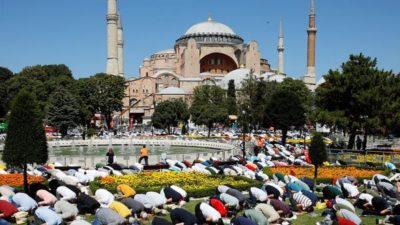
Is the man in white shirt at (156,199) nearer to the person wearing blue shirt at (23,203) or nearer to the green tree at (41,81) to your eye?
the person wearing blue shirt at (23,203)

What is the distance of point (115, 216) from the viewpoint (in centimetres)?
795

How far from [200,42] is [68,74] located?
3045cm

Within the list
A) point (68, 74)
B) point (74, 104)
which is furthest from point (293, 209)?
point (68, 74)

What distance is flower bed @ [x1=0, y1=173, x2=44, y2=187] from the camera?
13148 mm

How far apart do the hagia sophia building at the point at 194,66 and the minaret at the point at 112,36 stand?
131 millimetres

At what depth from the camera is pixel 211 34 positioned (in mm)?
84938

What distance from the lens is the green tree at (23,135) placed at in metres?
10.9

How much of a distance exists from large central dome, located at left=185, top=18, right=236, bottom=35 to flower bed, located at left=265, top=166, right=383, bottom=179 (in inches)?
2771

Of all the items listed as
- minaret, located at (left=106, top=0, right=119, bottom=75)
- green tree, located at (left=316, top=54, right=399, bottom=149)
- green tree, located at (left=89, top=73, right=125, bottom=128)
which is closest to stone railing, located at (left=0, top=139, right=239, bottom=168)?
green tree, located at (left=316, top=54, right=399, bottom=149)

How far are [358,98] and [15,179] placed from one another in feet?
56.4

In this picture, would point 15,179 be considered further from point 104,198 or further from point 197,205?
point 197,205

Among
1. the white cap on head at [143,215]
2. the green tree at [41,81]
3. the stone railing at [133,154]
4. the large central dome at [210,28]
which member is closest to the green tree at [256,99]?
the stone railing at [133,154]

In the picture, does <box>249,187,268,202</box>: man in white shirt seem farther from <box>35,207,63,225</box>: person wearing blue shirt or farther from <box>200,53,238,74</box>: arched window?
<box>200,53,238,74</box>: arched window

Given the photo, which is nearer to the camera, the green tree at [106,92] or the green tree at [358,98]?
the green tree at [358,98]
